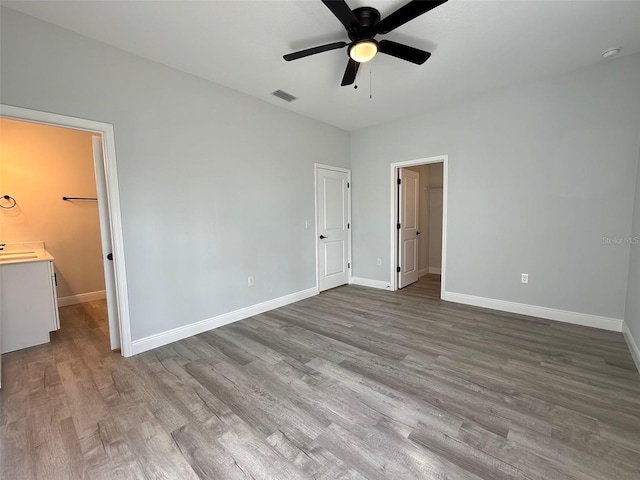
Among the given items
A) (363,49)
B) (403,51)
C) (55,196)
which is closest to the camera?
(363,49)

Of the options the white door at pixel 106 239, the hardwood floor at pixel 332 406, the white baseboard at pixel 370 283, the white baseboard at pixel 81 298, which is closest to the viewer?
the hardwood floor at pixel 332 406

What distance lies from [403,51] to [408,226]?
3.17 m

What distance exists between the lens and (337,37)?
2326 mm

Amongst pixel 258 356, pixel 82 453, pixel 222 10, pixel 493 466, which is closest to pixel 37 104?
pixel 222 10

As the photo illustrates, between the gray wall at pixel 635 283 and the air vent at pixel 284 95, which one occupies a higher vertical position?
the air vent at pixel 284 95

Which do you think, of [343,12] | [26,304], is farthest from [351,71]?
[26,304]

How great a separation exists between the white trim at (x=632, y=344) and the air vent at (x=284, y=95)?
14.1 ft

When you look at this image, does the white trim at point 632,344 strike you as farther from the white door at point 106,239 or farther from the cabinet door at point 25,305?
the cabinet door at point 25,305

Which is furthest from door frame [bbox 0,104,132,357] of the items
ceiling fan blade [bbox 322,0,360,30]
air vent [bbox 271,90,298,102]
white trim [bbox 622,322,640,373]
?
white trim [bbox 622,322,640,373]

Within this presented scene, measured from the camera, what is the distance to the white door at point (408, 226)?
4602mm

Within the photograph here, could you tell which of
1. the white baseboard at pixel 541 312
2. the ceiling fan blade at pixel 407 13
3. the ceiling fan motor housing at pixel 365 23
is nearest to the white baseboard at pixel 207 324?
the white baseboard at pixel 541 312

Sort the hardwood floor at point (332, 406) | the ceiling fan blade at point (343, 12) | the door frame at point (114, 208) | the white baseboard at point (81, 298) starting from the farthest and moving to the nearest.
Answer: the white baseboard at point (81, 298)
the door frame at point (114, 208)
the ceiling fan blade at point (343, 12)
the hardwood floor at point (332, 406)

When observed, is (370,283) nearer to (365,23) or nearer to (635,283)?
(635,283)

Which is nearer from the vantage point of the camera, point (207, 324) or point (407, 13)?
point (407, 13)
